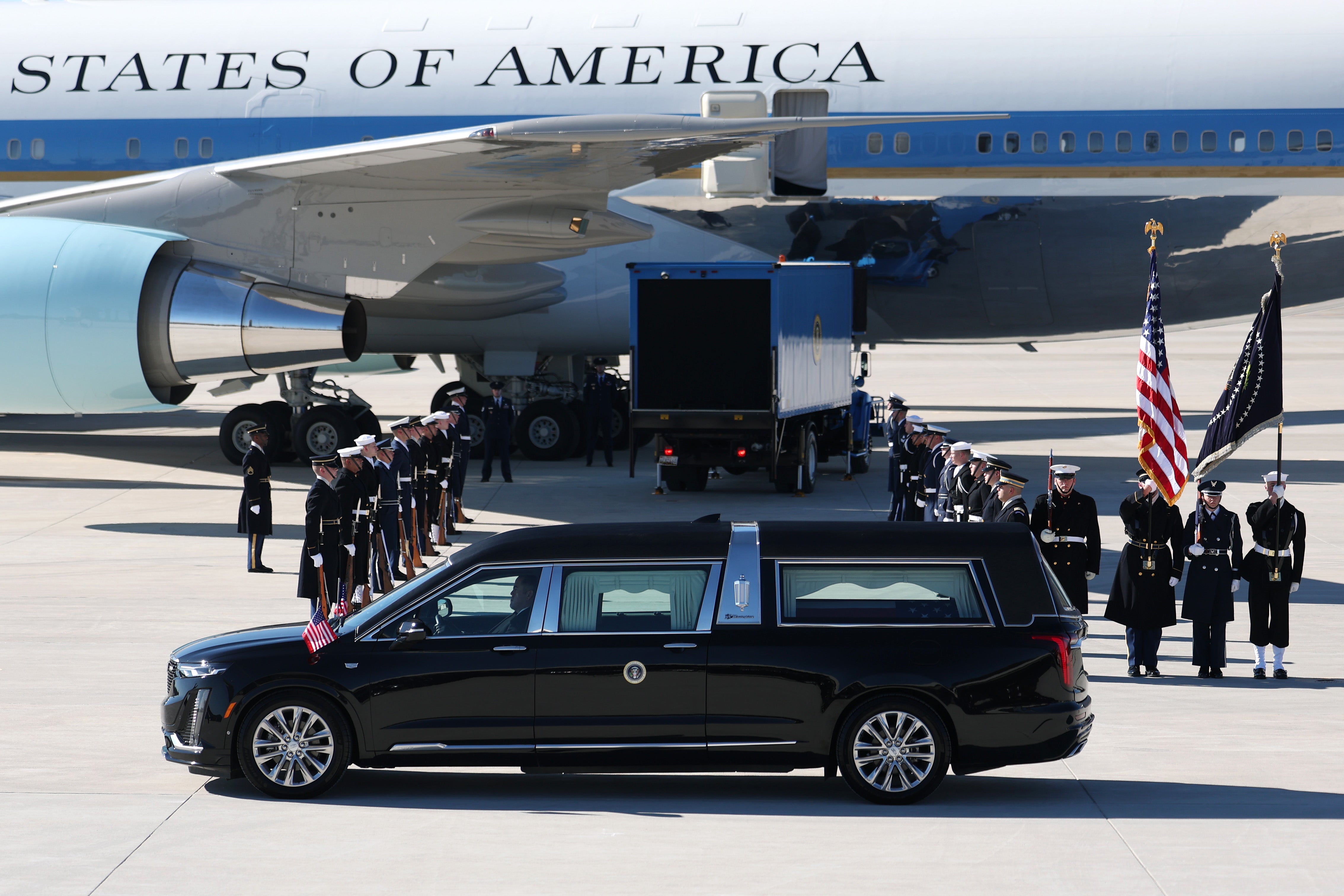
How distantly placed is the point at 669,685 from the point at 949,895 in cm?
219

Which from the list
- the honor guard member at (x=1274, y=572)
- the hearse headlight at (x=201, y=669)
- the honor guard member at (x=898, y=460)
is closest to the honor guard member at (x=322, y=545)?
the hearse headlight at (x=201, y=669)

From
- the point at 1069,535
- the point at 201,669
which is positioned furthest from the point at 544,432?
the point at 201,669

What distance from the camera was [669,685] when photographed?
9156 mm

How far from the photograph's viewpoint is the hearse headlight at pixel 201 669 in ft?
30.5

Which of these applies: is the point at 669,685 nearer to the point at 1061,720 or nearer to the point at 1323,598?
the point at 1061,720

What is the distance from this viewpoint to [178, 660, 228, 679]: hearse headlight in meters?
9.28

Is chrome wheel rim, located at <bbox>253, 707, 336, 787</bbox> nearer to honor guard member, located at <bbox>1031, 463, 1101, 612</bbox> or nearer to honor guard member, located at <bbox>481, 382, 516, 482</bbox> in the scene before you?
honor guard member, located at <bbox>1031, 463, 1101, 612</bbox>

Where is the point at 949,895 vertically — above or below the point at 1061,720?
below

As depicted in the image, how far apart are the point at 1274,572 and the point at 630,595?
19.1 ft

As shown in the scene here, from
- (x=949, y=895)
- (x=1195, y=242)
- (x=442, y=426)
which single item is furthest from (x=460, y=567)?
(x=1195, y=242)

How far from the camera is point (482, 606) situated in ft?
30.9

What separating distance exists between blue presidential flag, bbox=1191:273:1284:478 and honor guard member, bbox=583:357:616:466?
12296 millimetres

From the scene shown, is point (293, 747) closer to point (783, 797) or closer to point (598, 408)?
point (783, 797)

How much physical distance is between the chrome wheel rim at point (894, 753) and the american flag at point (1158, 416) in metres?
5.05
